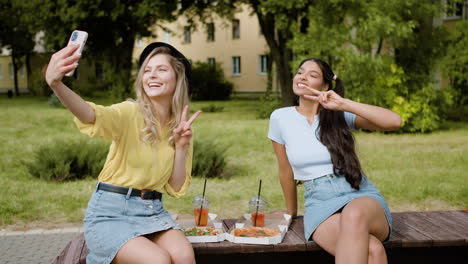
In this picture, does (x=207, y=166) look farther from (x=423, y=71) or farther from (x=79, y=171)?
(x=423, y=71)

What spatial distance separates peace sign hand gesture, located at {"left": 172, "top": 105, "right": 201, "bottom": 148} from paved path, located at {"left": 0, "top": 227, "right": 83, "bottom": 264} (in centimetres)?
226

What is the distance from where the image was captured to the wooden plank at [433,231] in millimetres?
3588

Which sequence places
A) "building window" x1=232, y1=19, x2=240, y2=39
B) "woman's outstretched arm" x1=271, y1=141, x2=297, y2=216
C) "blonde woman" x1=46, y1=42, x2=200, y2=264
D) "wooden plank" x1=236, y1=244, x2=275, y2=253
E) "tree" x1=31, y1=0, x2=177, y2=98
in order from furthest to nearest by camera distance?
1. "building window" x1=232, y1=19, x2=240, y2=39
2. "tree" x1=31, y1=0, x2=177, y2=98
3. "woman's outstretched arm" x1=271, y1=141, x2=297, y2=216
4. "wooden plank" x1=236, y1=244, x2=275, y2=253
5. "blonde woman" x1=46, y1=42, x2=200, y2=264

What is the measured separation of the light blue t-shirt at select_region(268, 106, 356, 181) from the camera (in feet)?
12.3

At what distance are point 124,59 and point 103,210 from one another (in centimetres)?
2516

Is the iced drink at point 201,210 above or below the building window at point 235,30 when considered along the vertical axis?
below

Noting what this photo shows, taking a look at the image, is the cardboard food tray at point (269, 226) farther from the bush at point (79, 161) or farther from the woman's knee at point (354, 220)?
the bush at point (79, 161)

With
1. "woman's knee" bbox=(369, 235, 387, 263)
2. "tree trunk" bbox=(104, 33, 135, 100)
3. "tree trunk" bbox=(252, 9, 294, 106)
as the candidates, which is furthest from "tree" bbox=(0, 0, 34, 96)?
"woman's knee" bbox=(369, 235, 387, 263)

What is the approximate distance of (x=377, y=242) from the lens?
10.8ft

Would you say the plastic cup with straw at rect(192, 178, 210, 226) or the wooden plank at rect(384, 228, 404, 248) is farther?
the plastic cup with straw at rect(192, 178, 210, 226)

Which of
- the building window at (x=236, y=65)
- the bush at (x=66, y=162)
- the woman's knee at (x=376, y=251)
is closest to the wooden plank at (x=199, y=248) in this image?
the woman's knee at (x=376, y=251)

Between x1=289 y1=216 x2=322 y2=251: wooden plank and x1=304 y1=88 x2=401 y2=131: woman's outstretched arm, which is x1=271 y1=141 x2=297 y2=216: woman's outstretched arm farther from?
x1=304 y1=88 x2=401 y2=131: woman's outstretched arm

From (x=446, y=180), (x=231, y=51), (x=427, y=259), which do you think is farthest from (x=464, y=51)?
(x=231, y=51)

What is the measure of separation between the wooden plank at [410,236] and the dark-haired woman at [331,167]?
0.16 metres
